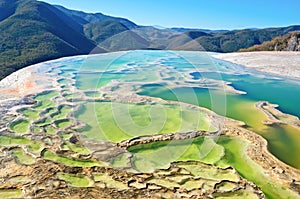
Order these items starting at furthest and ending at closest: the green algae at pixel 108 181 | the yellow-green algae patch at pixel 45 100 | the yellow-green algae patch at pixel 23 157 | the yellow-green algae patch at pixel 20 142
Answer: the yellow-green algae patch at pixel 45 100 < the yellow-green algae patch at pixel 20 142 < the yellow-green algae patch at pixel 23 157 < the green algae at pixel 108 181

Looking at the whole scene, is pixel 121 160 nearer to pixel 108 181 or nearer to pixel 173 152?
pixel 108 181

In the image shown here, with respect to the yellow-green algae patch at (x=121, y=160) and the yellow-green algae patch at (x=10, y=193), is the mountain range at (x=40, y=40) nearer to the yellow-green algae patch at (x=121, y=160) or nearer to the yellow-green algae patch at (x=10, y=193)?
the yellow-green algae patch at (x=121, y=160)

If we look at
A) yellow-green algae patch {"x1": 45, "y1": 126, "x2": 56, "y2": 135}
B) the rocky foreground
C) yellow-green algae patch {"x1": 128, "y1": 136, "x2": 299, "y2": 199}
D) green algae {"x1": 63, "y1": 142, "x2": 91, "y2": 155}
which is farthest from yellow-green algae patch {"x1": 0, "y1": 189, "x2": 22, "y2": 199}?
yellow-green algae patch {"x1": 45, "y1": 126, "x2": 56, "y2": 135}

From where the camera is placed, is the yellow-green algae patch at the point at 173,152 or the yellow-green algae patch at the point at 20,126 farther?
the yellow-green algae patch at the point at 20,126

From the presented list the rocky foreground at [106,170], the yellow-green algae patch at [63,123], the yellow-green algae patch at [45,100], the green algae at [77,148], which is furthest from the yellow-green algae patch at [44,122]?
the green algae at [77,148]

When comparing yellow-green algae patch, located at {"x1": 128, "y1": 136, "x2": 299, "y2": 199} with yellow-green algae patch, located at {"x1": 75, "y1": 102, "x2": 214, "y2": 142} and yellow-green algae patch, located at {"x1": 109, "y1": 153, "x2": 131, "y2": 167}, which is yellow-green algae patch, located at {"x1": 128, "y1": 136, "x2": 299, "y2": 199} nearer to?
yellow-green algae patch, located at {"x1": 109, "y1": 153, "x2": 131, "y2": 167}

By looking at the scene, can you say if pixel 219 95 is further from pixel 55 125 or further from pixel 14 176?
pixel 14 176
